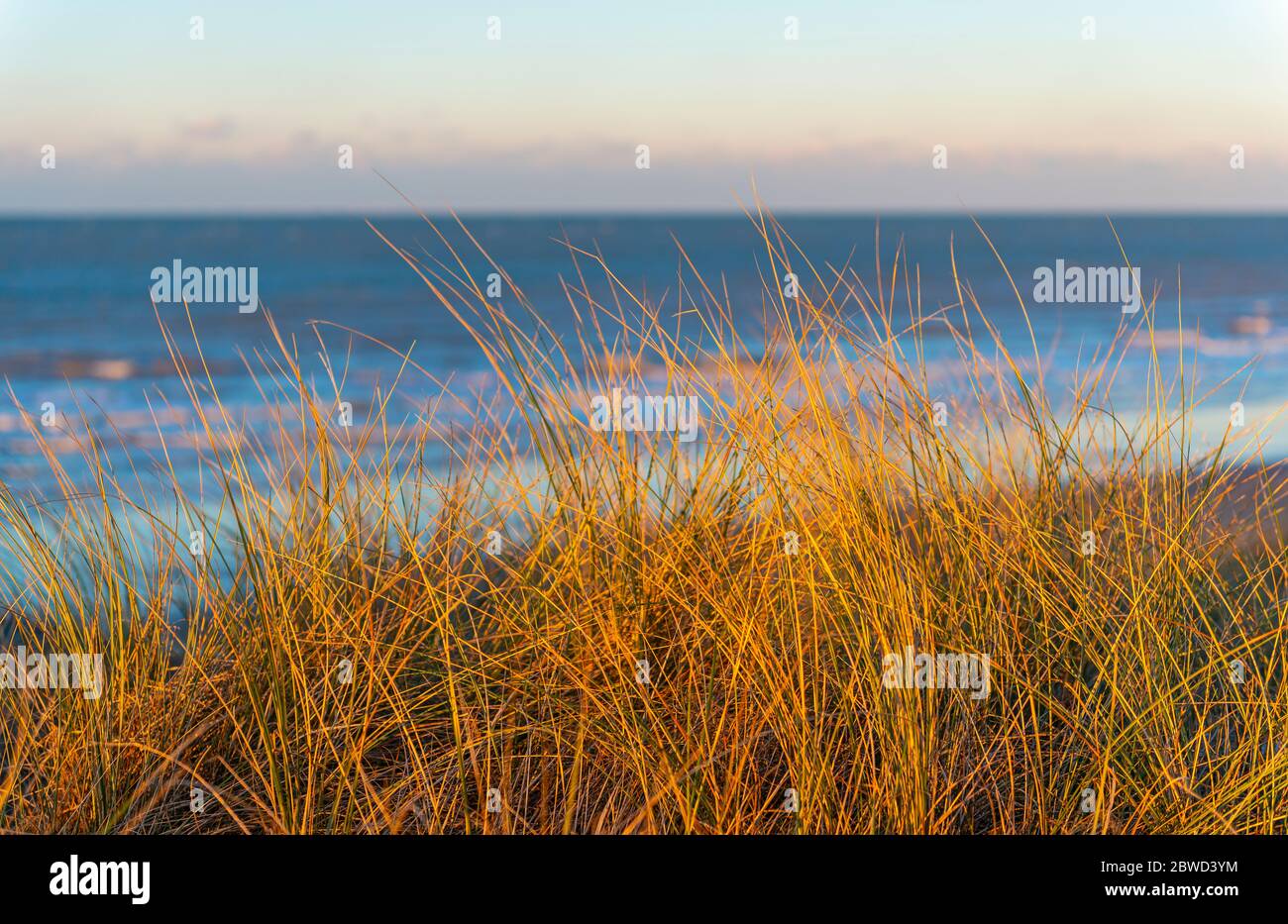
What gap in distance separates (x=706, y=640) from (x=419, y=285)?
65.2ft

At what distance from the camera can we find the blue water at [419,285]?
10648 mm

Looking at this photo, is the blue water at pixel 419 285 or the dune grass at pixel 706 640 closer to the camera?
the dune grass at pixel 706 640

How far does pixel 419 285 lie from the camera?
21.5m

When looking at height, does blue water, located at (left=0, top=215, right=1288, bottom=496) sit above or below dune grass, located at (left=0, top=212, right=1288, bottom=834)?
above

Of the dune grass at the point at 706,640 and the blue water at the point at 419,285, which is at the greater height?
the blue water at the point at 419,285

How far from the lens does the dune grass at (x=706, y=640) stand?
7.95 feet

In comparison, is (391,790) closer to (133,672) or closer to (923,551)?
(133,672)

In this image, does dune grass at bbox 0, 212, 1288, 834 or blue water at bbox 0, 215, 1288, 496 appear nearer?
dune grass at bbox 0, 212, 1288, 834

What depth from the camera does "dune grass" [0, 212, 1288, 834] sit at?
2.42 metres

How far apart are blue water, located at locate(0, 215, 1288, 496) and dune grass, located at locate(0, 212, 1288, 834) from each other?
515mm

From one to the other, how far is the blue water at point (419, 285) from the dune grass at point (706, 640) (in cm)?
52
